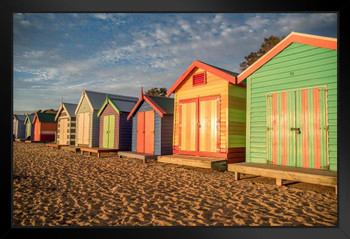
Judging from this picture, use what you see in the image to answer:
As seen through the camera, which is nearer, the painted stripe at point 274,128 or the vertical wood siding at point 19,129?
the painted stripe at point 274,128

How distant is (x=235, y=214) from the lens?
4652mm

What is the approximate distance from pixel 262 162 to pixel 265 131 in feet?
3.64

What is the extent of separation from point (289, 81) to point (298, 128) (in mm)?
1597

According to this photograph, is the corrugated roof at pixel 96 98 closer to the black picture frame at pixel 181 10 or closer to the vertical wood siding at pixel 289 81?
the vertical wood siding at pixel 289 81

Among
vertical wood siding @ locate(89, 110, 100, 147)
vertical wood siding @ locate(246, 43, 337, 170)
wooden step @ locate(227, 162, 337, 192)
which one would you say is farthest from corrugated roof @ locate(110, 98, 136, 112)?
wooden step @ locate(227, 162, 337, 192)

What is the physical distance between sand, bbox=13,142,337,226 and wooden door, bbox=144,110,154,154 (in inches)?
216

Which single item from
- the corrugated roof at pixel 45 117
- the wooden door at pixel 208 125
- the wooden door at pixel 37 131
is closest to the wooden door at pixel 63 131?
the corrugated roof at pixel 45 117

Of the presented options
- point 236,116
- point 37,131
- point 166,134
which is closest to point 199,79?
point 236,116

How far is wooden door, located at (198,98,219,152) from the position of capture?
33.2 ft

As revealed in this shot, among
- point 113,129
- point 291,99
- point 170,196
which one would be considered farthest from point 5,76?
point 113,129

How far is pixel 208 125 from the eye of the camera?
1039 centimetres

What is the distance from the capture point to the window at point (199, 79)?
422 inches

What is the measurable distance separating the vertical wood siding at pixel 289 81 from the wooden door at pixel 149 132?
648cm

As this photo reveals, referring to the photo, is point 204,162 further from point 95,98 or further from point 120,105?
point 95,98
